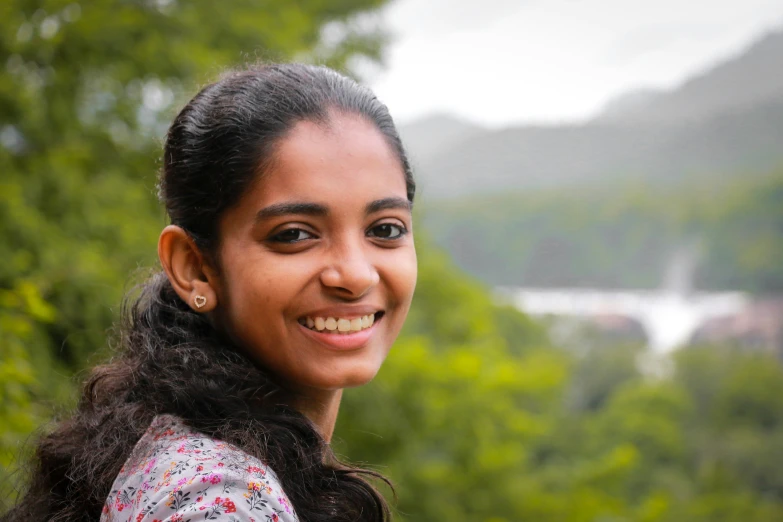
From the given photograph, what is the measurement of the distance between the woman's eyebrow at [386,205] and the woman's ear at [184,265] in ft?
1.12

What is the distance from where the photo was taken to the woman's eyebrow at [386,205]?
1523mm

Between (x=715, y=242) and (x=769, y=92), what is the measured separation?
9692mm

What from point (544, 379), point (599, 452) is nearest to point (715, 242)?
point (599, 452)

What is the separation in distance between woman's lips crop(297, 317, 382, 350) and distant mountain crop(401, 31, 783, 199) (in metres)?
41.3

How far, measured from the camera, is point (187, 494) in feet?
3.69

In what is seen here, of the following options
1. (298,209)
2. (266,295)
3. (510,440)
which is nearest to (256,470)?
(266,295)

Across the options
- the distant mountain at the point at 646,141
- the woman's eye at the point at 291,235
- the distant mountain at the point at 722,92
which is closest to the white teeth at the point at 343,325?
the woman's eye at the point at 291,235

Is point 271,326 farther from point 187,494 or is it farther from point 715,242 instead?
point 715,242

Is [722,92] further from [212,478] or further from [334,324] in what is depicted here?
[212,478]

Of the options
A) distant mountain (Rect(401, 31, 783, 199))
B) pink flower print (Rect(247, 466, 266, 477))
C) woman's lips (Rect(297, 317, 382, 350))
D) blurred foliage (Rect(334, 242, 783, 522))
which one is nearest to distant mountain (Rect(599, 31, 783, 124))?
distant mountain (Rect(401, 31, 783, 199))

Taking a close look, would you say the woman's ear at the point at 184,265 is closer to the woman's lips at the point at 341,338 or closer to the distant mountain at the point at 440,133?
the woman's lips at the point at 341,338

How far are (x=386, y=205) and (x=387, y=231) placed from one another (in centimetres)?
6

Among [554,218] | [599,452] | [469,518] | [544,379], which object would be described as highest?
[554,218]

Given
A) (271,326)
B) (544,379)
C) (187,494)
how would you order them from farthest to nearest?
(544,379) → (271,326) → (187,494)
